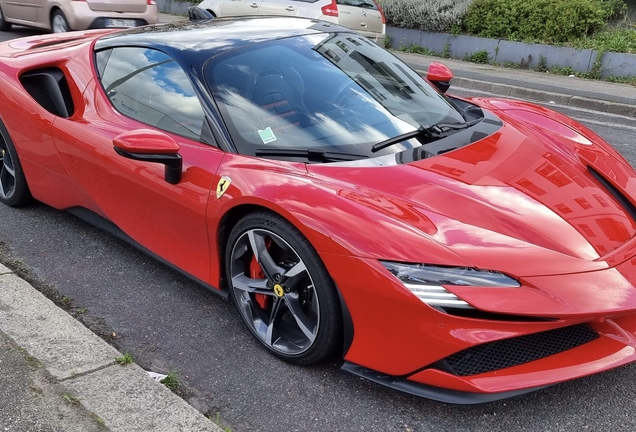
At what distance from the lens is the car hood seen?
7.01 ft

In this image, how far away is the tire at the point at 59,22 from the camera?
10.3 meters

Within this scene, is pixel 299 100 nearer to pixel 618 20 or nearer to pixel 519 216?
pixel 519 216

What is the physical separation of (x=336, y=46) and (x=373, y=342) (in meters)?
1.71

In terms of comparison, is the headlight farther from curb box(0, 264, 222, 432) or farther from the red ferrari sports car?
curb box(0, 264, 222, 432)

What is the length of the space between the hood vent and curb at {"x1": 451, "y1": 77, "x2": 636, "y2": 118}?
5478mm

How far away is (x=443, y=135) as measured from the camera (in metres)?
2.86

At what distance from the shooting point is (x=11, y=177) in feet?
13.5

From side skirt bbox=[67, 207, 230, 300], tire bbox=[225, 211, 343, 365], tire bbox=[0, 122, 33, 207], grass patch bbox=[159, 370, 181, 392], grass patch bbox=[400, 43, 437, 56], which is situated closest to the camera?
tire bbox=[225, 211, 343, 365]

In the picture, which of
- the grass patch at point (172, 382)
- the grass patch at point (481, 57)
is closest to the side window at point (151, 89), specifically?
the grass patch at point (172, 382)

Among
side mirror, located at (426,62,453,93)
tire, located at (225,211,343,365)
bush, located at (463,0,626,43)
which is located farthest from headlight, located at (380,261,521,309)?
bush, located at (463,0,626,43)

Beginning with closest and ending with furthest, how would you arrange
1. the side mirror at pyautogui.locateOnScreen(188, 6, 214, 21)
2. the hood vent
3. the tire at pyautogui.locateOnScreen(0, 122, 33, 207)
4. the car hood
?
the car hood → the hood vent → the tire at pyautogui.locateOnScreen(0, 122, 33, 207) → the side mirror at pyautogui.locateOnScreen(188, 6, 214, 21)

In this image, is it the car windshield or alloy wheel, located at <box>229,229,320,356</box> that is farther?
the car windshield

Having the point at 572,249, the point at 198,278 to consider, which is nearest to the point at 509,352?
the point at 572,249

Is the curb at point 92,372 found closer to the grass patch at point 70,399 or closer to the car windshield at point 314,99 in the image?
the grass patch at point 70,399
